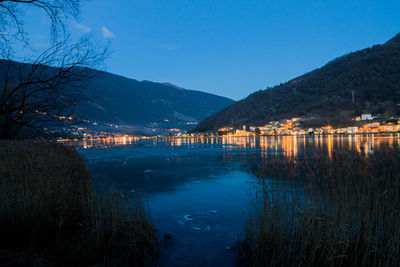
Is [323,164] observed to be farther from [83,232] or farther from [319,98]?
[319,98]

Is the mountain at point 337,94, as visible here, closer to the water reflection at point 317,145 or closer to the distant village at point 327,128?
the distant village at point 327,128

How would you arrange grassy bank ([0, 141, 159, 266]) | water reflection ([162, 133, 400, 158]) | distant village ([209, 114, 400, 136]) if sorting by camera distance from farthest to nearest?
A: distant village ([209, 114, 400, 136])
water reflection ([162, 133, 400, 158])
grassy bank ([0, 141, 159, 266])

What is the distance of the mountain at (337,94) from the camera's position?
97.3m

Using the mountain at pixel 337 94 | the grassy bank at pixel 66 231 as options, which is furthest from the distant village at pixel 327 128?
the grassy bank at pixel 66 231

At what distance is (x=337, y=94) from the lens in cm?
11150

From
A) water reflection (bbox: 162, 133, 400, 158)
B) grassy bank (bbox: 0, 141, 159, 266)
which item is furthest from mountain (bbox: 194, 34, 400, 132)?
grassy bank (bbox: 0, 141, 159, 266)

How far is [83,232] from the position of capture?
528cm

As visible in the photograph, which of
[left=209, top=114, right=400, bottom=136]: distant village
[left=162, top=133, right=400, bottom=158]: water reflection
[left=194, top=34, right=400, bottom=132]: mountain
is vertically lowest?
[left=162, top=133, right=400, bottom=158]: water reflection

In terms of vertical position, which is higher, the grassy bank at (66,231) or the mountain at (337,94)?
the mountain at (337,94)

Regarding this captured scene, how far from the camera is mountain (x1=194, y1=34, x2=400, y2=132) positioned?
97.3 meters

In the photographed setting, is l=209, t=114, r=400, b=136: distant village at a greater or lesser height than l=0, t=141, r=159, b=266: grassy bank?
greater

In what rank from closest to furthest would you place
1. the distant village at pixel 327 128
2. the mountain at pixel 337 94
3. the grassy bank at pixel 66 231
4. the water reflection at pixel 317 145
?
the grassy bank at pixel 66 231 < the water reflection at pixel 317 145 < the distant village at pixel 327 128 < the mountain at pixel 337 94

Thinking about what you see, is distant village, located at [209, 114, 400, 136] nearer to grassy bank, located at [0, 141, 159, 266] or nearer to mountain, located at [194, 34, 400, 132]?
mountain, located at [194, 34, 400, 132]

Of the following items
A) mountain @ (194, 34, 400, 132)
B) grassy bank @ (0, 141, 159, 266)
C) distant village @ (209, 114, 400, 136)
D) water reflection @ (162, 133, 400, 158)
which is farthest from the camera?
mountain @ (194, 34, 400, 132)
